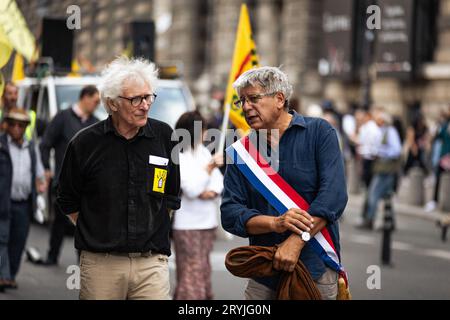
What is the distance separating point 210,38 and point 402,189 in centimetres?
2485

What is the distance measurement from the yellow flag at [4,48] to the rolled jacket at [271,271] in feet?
10.8

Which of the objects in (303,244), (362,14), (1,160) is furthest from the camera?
(362,14)

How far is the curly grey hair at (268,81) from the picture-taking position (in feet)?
15.3

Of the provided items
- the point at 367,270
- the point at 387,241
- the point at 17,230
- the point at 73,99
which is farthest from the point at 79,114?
the point at 387,241

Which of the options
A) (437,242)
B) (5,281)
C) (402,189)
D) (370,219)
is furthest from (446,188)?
(5,281)

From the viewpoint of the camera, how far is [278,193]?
4.59 metres

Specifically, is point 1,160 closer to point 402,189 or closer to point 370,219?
point 370,219

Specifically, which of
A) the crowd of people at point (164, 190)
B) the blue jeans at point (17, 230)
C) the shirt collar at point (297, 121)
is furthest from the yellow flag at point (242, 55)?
the shirt collar at point (297, 121)

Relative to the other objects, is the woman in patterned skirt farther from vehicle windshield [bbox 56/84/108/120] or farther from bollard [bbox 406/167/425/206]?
bollard [bbox 406/167/425/206]

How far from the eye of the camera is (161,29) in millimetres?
48656

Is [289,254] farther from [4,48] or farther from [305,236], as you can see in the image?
[4,48]

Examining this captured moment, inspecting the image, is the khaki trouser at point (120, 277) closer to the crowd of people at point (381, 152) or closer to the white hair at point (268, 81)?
the white hair at point (268, 81)

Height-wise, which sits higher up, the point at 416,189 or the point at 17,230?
the point at 17,230

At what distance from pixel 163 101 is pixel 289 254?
9.00m
